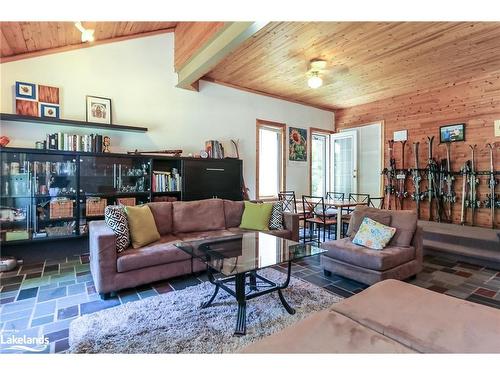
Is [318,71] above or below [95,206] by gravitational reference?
above

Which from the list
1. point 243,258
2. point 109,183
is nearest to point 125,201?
point 109,183

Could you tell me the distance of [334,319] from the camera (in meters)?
1.39

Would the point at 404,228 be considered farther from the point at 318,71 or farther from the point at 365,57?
the point at 318,71

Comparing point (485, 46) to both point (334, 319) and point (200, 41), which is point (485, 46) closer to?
point (200, 41)

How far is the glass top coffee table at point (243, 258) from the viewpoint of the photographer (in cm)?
203

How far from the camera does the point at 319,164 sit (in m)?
7.03

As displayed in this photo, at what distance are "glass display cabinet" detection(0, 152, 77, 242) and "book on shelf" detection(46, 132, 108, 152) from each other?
136 mm

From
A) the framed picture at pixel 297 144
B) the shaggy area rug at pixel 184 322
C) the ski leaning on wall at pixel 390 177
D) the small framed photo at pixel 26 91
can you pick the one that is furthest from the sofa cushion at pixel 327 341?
the ski leaning on wall at pixel 390 177

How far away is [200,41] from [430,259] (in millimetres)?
4281

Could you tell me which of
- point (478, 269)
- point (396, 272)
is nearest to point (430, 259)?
point (478, 269)

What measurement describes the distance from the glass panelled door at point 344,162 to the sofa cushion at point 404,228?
3.69 meters

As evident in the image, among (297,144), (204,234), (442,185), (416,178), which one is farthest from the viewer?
(297,144)

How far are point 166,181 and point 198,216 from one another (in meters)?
1.04

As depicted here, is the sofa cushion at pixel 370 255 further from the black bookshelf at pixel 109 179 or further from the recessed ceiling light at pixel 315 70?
Answer: the recessed ceiling light at pixel 315 70
